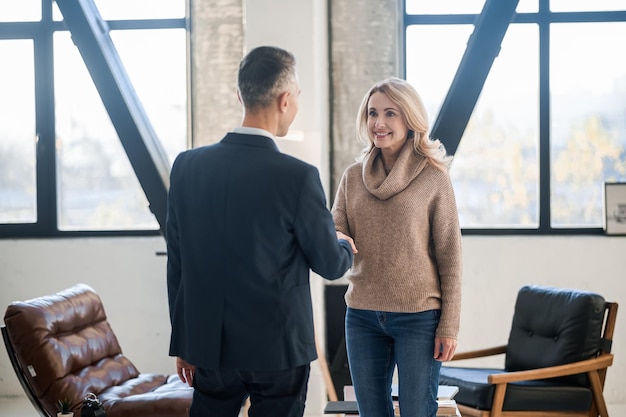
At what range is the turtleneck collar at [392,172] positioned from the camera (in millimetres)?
2672

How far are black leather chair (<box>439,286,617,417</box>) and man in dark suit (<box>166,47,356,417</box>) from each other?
217 cm

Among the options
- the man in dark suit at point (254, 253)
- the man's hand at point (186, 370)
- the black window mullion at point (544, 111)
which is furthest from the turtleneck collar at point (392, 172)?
the black window mullion at point (544, 111)

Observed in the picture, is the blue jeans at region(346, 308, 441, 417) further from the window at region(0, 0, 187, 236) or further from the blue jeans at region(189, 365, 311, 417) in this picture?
the window at region(0, 0, 187, 236)

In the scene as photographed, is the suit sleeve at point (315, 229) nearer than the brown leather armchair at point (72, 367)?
Yes

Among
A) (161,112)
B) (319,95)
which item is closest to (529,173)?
(319,95)

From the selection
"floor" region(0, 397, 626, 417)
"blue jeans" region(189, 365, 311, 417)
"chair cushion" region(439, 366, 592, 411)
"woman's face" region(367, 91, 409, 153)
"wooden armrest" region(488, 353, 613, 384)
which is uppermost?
"woman's face" region(367, 91, 409, 153)

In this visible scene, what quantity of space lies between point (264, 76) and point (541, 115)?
4.00 m

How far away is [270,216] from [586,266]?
4075mm

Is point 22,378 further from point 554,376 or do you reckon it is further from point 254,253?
point 554,376

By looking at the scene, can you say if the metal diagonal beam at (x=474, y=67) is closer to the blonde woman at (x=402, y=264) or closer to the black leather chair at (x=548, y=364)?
the black leather chair at (x=548, y=364)

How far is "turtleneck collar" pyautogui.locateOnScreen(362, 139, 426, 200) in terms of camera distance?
2.67m

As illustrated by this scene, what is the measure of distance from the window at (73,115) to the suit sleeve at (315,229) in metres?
4.08

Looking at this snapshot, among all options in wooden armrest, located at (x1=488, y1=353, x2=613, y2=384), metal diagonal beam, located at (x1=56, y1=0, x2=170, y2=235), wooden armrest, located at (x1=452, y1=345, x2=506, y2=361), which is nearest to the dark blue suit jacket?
wooden armrest, located at (x1=488, y1=353, x2=613, y2=384)

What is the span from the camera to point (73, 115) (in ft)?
20.0
